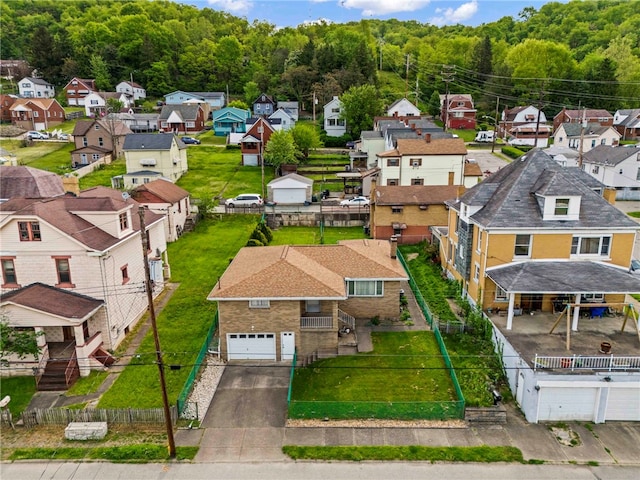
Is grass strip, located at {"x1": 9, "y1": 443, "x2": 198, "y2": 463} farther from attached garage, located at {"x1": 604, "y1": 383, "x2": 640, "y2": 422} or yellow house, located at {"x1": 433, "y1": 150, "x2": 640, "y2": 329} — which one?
attached garage, located at {"x1": 604, "y1": 383, "x2": 640, "y2": 422}

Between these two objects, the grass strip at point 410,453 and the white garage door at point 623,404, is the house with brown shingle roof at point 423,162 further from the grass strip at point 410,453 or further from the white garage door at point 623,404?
the grass strip at point 410,453

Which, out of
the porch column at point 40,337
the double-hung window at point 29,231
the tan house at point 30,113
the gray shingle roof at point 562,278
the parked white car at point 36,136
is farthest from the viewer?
the tan house at point 30,113

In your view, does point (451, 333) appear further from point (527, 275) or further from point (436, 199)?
point (436, 199)

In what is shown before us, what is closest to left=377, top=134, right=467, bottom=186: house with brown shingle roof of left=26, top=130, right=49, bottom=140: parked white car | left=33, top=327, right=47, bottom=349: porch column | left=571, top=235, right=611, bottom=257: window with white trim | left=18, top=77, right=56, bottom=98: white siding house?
left=571, top=235, right=611, bottom=257: window with white trim

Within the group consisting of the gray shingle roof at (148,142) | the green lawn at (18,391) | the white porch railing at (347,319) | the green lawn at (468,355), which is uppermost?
the gray shingle roof at (148,142)

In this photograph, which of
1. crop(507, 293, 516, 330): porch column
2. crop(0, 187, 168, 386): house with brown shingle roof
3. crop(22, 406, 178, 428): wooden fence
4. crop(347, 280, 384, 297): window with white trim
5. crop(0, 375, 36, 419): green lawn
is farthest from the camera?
crop(347, 280, 384, 297): window with white trim

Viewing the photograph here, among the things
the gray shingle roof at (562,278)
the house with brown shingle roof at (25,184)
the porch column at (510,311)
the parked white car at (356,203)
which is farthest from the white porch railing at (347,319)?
the parked white car at (356,203)
